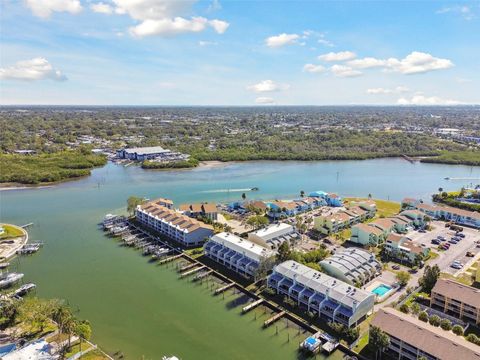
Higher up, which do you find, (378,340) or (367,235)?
(367,235)

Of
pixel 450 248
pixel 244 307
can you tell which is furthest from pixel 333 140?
pixel 244 307

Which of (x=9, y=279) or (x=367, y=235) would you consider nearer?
(x=9, y=279)

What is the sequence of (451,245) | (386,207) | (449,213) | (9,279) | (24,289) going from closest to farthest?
(24,289) → (9,279) → (451,245) → (449,213) → (386,207)


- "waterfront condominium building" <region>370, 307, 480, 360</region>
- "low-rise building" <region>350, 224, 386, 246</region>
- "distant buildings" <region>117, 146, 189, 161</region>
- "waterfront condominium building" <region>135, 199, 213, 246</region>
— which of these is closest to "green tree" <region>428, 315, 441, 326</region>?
"waterfront condominium building" <region>370, 307, 480, 360</region>

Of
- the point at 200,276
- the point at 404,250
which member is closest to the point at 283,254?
the point at 200,276

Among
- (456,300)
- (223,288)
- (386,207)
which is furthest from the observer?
(386,207)

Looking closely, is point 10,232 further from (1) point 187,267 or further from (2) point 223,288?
(2) point 223,288

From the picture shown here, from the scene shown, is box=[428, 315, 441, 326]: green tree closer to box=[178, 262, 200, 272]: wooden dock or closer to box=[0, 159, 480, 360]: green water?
box=[0, 159, 480, 360]: green water
